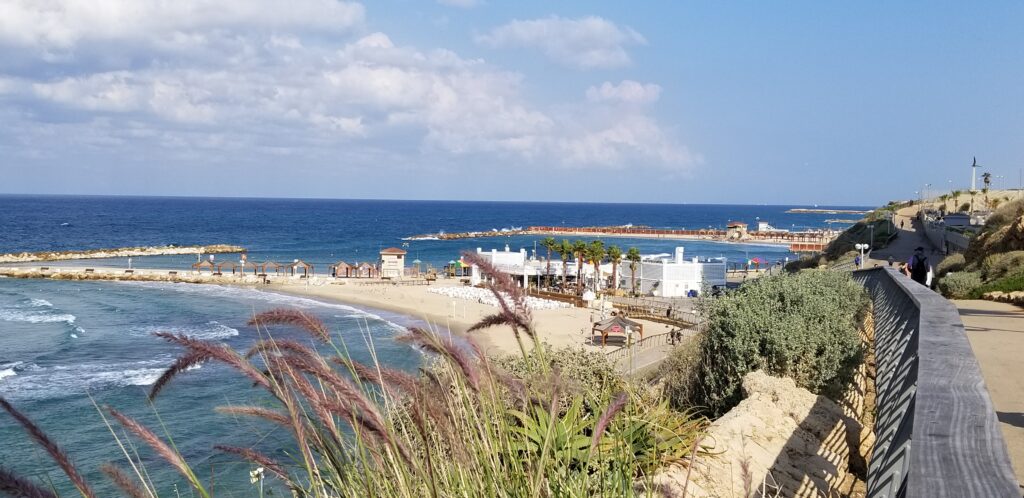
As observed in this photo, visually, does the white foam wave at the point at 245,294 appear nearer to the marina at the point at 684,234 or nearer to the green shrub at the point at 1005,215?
the green shrub at the point at 1005,215

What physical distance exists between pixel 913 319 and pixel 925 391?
2756 mm

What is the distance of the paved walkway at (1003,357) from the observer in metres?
4.41

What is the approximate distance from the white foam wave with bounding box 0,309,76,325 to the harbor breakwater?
26.8 metres

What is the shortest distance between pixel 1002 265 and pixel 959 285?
1.37 meters

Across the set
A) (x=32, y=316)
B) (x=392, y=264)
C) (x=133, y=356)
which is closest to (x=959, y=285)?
(x=133, y=356)

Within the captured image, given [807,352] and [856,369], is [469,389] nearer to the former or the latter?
[807,352]

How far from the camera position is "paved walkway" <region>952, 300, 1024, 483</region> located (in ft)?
14.5

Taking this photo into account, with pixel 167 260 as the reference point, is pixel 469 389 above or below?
above

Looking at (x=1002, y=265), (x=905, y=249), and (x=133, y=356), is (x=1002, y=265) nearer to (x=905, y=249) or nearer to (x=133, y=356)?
(x=905, y=249)

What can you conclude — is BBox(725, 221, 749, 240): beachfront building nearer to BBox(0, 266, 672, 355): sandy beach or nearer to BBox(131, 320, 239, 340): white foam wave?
BBox(0, 266, 672, 355): sandy beach

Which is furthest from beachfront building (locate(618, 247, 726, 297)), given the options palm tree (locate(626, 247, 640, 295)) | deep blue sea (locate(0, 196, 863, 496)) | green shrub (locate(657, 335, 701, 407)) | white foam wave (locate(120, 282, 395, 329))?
green shrub (locate(657, 335, 701, 407))

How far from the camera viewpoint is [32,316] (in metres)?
29.4

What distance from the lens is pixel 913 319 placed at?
4.95 meters

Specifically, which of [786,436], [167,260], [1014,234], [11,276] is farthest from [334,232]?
[786,436]
